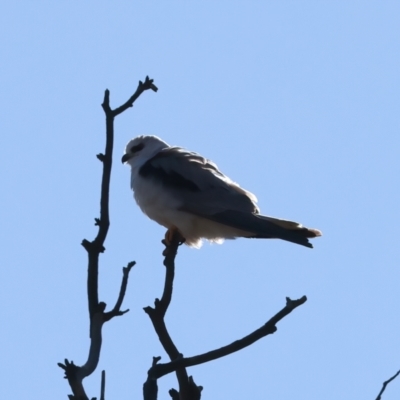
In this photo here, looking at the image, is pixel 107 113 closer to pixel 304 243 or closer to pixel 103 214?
pixel 103 214

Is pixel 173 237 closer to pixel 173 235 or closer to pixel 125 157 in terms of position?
pixel 173 235

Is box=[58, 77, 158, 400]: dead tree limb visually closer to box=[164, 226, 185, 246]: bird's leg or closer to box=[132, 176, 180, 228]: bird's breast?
box=[164, 226, 185, 246]: bird's leg

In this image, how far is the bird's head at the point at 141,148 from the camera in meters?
7.82

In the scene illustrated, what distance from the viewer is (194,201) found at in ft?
22.3

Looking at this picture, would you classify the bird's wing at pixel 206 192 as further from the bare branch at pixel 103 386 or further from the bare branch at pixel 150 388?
the bare branch at pixel 103 386

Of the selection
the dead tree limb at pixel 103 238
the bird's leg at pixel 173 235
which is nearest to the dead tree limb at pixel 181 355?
the dead tree limb at pixel 103 238

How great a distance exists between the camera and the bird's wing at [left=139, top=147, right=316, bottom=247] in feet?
21.8

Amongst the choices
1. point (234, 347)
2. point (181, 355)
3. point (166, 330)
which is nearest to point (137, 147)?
point (166, 330)

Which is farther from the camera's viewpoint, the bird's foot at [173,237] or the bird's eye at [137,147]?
the bird's eye at [137,147]

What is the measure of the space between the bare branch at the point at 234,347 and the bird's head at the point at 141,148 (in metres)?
3.84

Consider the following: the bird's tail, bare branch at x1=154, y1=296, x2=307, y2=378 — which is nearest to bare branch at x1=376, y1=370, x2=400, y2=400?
bare branch at x1=154, y1=296, x2=307, y2=378

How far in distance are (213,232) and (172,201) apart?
412 mm

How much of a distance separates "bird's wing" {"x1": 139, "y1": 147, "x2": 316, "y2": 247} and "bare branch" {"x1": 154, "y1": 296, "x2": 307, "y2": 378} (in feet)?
8.16

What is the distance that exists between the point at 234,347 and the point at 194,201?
2910 millimetres
